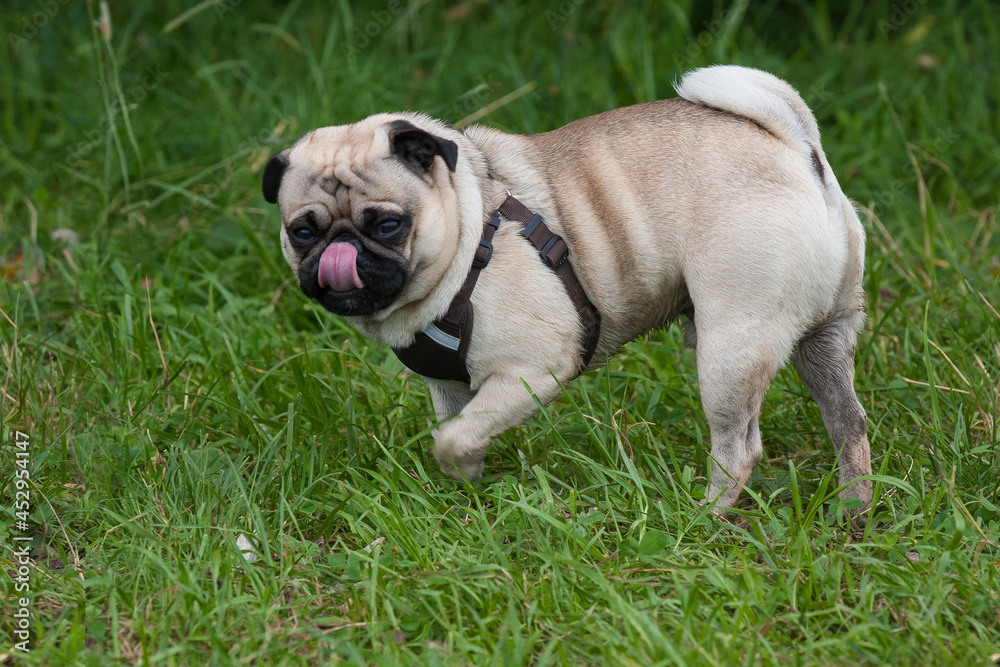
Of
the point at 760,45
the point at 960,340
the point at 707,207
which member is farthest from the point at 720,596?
the point at 760,45

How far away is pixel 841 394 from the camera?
12.3 feet

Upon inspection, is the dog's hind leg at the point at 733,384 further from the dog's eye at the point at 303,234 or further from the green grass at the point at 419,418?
the dog's eye at the point at 303,234

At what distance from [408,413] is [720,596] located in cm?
180

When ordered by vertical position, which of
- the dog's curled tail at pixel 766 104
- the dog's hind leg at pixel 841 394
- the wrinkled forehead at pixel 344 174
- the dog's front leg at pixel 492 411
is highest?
the wrinkled forehead at pixel 344 174

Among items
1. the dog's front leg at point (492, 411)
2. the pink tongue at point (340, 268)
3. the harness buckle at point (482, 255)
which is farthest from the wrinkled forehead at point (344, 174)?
the dog's front leg at point (492, 411)

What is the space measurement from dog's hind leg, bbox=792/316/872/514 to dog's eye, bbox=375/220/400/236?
1.68 metres

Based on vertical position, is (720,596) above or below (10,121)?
below

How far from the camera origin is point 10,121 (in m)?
6.97

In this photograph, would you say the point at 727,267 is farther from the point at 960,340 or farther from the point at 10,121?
the point at 10,121

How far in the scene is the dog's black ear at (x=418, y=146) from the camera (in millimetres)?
3318

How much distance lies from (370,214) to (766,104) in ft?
5.02

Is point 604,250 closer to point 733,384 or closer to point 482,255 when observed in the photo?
point 482,255

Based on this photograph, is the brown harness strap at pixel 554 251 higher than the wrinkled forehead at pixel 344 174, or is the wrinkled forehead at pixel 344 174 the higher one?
the wrinkled forehead at pixel 344 174

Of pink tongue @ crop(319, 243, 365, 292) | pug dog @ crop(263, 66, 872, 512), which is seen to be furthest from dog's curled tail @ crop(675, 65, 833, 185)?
pink tongue @ crop(319, 243, 365, 292)
